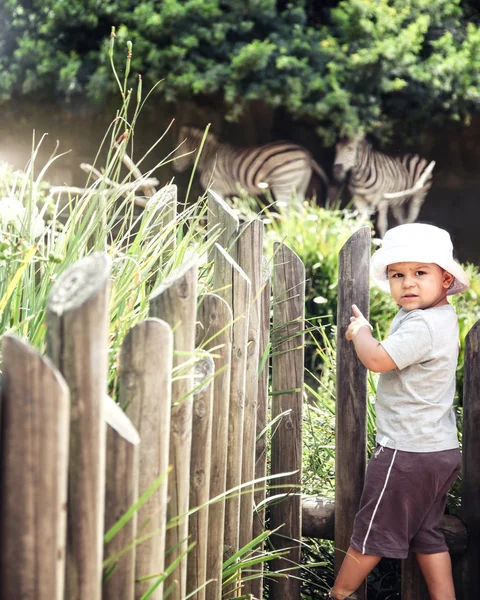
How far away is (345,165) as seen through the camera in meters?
9.00

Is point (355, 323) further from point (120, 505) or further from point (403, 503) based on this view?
point (120, 505)

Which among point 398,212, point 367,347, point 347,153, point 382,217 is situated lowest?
point 367,347

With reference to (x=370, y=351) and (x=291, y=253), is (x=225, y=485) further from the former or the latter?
(x=291, y=253)

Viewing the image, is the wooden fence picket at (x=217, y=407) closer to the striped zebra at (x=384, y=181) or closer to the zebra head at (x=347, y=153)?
the zebra head at (x=347, y=153)

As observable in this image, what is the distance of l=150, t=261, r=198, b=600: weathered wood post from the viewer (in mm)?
1176

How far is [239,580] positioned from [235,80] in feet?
22.5

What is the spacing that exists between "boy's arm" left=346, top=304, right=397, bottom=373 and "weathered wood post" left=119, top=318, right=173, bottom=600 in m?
0.82

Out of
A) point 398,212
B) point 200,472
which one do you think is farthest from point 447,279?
point 398,212

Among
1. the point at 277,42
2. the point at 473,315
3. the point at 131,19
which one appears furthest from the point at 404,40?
the point at 473,315

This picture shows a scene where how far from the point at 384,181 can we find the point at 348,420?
795 cm

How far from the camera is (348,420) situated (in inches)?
78.1

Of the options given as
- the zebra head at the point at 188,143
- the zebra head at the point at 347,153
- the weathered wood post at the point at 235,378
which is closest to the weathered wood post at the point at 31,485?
the weathered wood post at the point at 235,378

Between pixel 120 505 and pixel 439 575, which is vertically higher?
pixel 120 505

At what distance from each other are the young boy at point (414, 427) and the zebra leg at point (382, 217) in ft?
24.9
